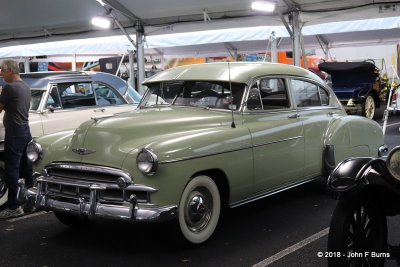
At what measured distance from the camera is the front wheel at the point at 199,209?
3.83 m

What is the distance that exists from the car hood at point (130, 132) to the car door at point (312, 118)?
1.16 m

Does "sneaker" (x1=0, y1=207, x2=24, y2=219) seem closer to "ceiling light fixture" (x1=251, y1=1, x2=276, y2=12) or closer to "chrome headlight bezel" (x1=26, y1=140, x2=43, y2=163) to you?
"chrome headlight bezel" (x1=26, y1=140, x2=43, y2=163)

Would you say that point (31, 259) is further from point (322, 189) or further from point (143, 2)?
point (143, 2)

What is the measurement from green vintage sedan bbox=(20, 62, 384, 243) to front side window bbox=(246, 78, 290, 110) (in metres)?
0.01

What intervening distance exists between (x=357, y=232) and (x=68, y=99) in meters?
5.27

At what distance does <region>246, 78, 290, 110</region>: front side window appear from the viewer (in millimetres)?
4734

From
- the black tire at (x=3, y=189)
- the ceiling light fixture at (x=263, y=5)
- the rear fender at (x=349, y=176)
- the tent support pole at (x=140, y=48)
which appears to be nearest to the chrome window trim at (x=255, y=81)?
the rear fender at (x=349, y=176)

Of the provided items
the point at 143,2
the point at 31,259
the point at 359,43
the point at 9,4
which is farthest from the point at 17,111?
the point at 359,43

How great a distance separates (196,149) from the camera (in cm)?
387

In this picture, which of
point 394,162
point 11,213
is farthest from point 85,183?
point 394,162

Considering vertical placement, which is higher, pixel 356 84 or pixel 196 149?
pixel 356 84

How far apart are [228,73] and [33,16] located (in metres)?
9.78

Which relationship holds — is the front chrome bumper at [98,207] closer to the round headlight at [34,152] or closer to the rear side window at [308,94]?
the round headlight at [34,152]

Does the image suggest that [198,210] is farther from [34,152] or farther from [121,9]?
[121,9]
